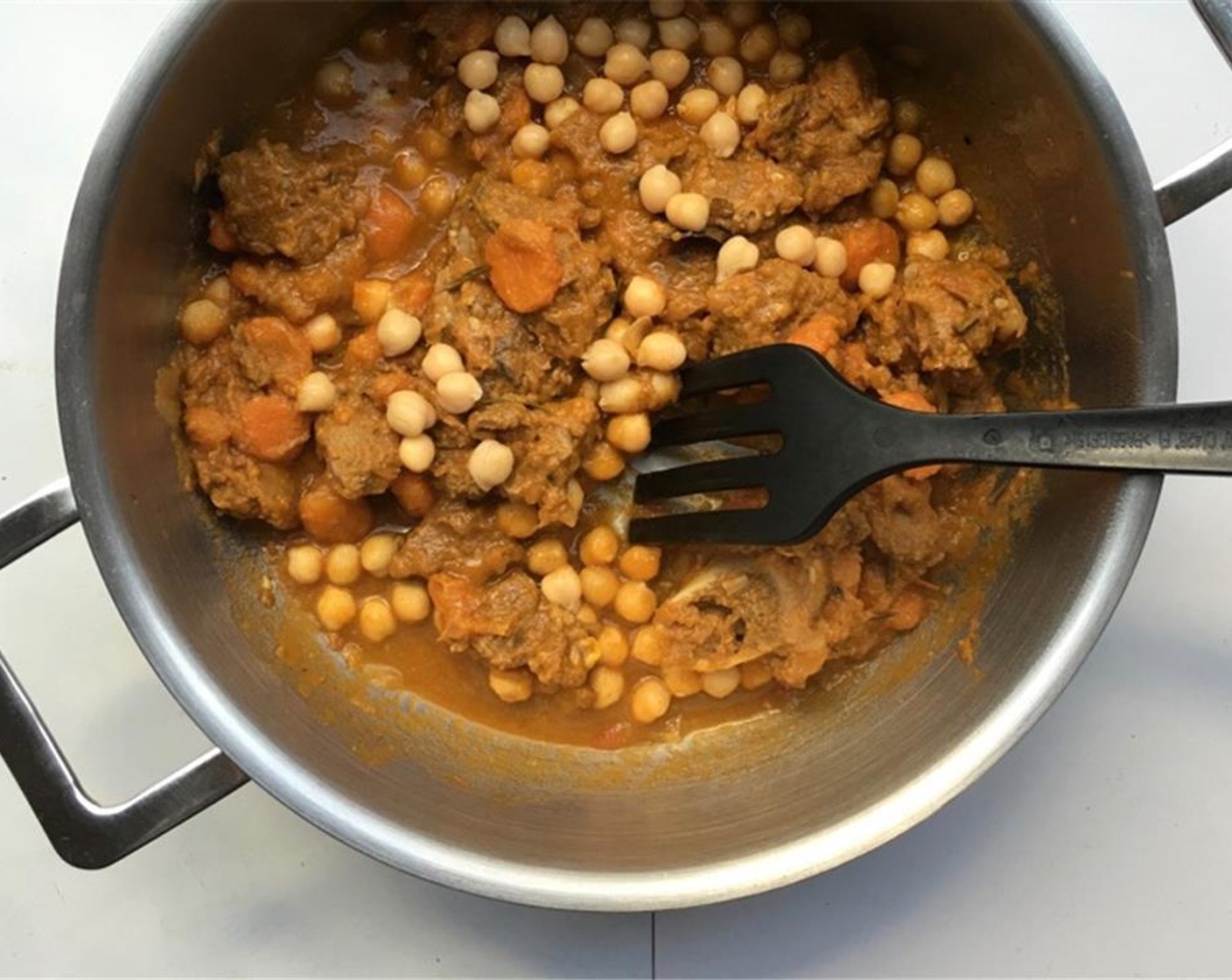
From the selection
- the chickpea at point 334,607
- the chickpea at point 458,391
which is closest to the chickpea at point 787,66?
the chickpea at point 458,391

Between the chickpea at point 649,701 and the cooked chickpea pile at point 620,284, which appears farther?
the chickpea at point 649,701

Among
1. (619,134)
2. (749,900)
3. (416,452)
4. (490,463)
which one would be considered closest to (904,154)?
(619,134)

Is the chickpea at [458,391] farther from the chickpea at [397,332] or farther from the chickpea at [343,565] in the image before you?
the chickpea at [343,565]

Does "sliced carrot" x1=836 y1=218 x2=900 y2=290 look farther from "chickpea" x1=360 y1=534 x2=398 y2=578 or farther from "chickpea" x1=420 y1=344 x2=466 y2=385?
"chickpea" x1=360 y1=534 x2=398 y2=578

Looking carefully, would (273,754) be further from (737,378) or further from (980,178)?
(980,178)

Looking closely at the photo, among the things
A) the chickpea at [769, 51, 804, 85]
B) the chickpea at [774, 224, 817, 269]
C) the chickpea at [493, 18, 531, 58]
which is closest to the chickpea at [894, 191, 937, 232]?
the chickpea at [774, 224, 817, 269]

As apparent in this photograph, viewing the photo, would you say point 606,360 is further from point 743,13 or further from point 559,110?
point 743,13
